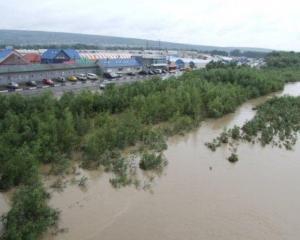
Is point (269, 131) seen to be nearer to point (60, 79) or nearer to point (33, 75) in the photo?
point (60, 79)

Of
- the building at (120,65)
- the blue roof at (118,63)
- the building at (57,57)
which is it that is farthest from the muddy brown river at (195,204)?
the building at (57,57)

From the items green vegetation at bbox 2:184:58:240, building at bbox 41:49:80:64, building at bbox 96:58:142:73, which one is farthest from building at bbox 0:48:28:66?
green vegetation at bbox 2:184:58:240

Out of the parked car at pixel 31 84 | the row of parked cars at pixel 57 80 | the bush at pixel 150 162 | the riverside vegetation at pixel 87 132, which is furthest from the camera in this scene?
the parked car at pixel 31 84

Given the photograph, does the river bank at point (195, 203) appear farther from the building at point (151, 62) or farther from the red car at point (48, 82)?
the building at point (151, 62)

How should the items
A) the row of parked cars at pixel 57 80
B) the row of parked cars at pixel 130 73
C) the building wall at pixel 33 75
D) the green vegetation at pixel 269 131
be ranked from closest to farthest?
the green vegetation at pixel 269 131
the row of parked cars at pixel 57 80
the building wall at pixel 33 75
the row of parked cars at pixel 130 73

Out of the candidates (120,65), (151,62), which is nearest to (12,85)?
(120,65)

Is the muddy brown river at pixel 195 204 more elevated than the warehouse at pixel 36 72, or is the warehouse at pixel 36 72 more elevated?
the warehouse at pixel 36 72
